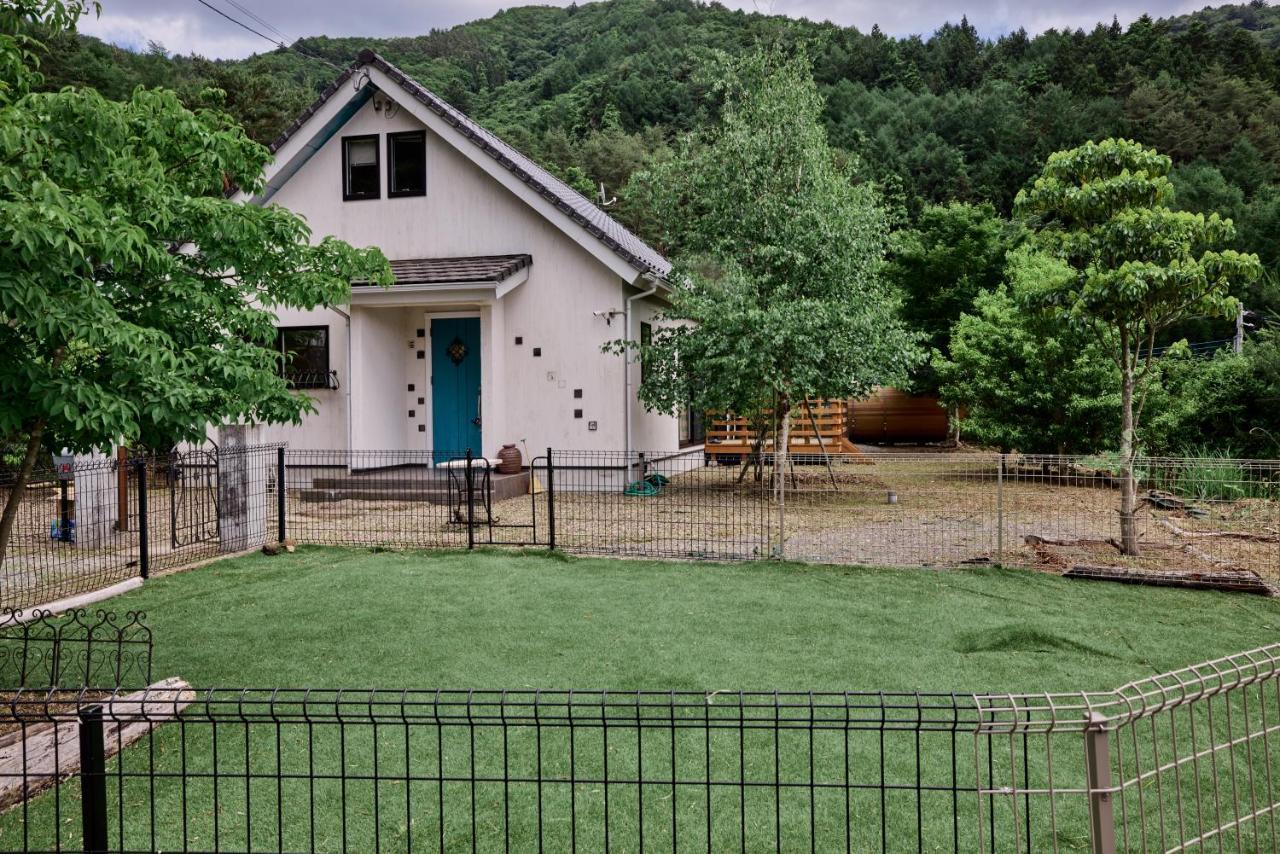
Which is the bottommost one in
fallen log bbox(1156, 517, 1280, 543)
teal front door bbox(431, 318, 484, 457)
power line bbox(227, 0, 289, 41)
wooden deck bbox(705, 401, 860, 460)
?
fallen log bbox(1156, 517, 1280, 543)

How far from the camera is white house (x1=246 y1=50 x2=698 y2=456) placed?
14.8 metres

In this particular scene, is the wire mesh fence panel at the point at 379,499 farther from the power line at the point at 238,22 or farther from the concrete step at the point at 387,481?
the power line at the point at 238,22

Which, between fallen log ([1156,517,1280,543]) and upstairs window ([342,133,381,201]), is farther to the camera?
upstairs window ([342,133,381,201])

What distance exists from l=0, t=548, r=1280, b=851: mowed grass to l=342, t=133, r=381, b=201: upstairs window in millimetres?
8622

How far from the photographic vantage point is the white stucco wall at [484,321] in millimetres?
Result: 14875

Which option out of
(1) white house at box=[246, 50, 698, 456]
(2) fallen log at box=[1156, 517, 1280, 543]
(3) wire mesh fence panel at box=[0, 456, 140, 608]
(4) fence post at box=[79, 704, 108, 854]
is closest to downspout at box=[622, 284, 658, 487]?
(1) white house at box=[246, 50, 698, 456]

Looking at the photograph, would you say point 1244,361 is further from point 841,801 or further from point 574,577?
point 841,801

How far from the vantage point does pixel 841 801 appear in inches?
153

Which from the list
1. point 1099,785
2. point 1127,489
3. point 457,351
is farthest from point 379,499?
point 1099,785

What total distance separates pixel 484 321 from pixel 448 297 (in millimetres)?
816

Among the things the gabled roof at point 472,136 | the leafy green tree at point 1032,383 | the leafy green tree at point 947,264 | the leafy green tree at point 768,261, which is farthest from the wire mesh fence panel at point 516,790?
the leafy green tree at point 947,264

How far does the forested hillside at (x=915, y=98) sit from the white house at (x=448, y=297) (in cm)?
791

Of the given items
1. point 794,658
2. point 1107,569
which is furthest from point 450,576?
point 1107,569

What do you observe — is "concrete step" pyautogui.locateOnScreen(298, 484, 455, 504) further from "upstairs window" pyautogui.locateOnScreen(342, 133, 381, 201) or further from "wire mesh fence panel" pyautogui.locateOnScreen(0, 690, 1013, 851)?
"wire mesh fence panel" pyautogui.locateOnScreen(0, 690, 1013, 851)
